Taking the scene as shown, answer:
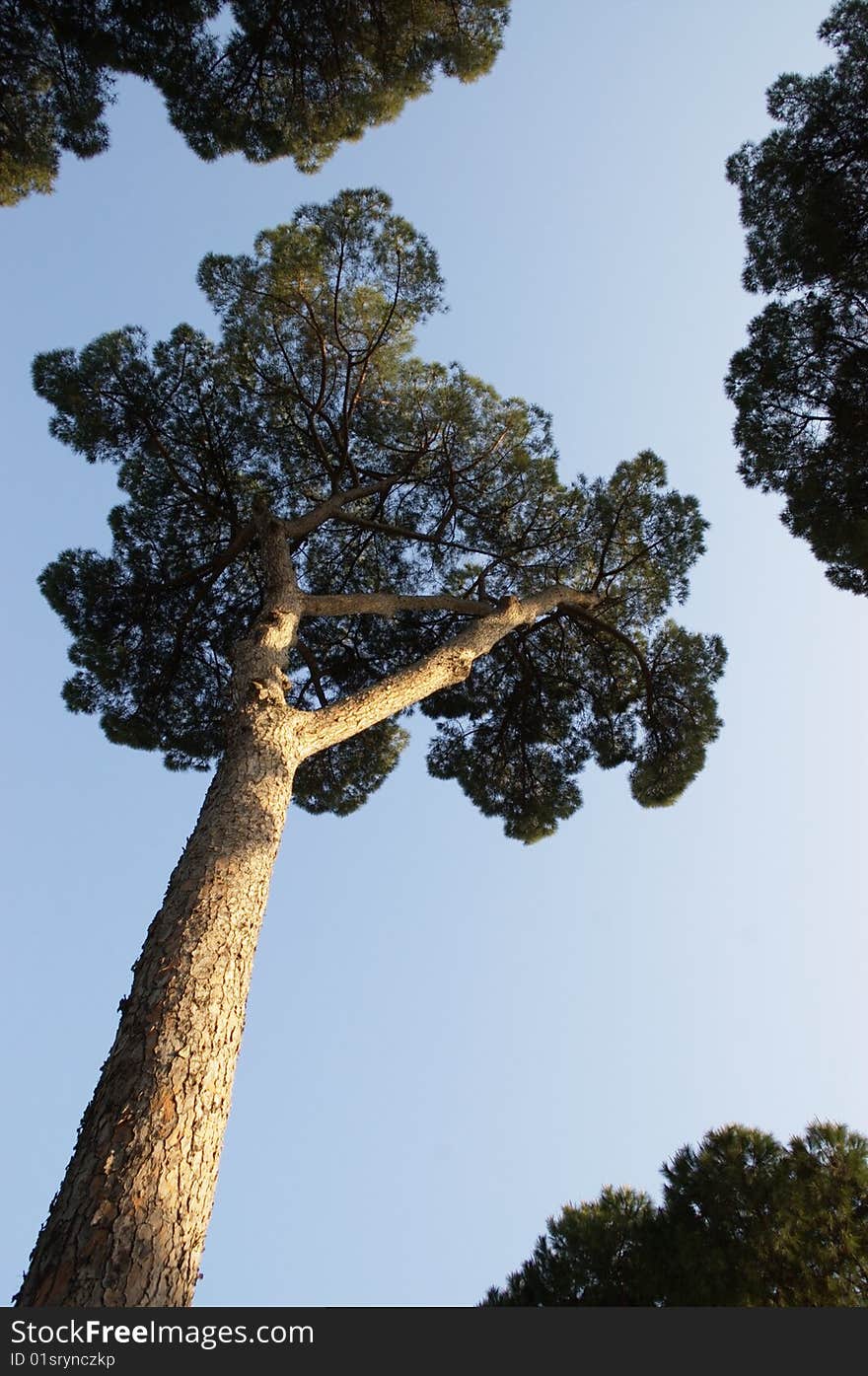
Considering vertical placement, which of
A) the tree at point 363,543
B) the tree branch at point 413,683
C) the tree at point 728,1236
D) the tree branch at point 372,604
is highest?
the tree at point 363,543

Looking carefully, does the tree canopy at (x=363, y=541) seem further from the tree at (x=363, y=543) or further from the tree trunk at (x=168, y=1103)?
the tree trunk at (x=168, y=1103)

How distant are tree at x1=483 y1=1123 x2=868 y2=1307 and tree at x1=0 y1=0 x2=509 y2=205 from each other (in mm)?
9761

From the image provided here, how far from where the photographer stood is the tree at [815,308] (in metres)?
7.54

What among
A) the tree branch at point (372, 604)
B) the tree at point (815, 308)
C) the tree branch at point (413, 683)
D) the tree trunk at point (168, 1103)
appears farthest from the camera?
the tree at point (815, 308)

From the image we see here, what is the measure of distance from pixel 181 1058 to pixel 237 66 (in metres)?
9.63

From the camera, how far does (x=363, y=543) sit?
365 inches

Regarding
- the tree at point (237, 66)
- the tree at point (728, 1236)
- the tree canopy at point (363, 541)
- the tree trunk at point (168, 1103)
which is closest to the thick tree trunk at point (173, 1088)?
the tree trunk at point (168, 1103)

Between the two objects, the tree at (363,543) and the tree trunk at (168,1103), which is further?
the tree at (363,543)

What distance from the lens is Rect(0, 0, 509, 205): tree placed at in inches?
314

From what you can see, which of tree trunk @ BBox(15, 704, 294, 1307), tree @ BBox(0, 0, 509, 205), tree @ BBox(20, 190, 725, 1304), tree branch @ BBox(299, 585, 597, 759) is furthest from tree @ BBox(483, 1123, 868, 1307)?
tree @ BBox(0, 0, 509, 205)

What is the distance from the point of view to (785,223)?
Answer: 7.96m

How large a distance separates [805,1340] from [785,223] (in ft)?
29.5

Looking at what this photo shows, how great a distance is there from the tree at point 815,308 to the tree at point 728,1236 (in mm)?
5783

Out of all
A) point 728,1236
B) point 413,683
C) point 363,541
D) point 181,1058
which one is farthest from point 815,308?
point 181,1058
